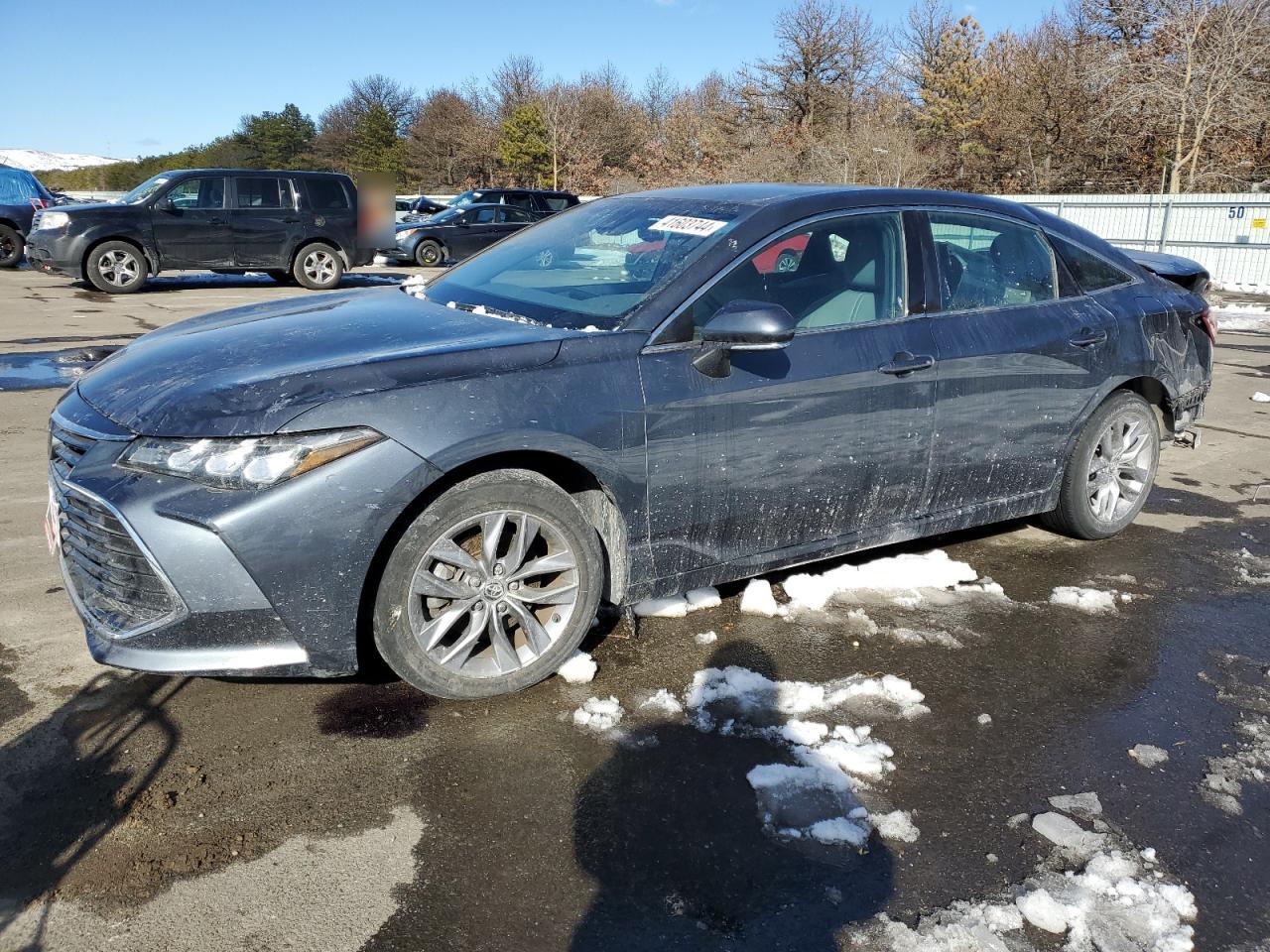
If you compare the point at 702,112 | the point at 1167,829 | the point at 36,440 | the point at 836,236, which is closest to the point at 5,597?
the point at 36,440

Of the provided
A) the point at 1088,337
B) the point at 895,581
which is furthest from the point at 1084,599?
the point at 1088,337

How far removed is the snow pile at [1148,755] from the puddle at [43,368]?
735 cm

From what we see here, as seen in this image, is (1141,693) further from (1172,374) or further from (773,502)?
(1172,374)

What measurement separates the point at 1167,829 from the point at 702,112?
48.3 m

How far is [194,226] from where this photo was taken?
51.0ft

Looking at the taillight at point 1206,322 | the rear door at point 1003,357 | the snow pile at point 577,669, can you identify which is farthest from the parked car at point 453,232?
the snow pile at point 577,669

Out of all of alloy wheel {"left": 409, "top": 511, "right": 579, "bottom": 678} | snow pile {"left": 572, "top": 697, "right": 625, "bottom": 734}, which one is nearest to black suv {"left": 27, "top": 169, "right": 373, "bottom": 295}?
alloy wheel {"left": 409, "top": 511, "right": 579, "bottom": 678}

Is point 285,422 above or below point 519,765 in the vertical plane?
above

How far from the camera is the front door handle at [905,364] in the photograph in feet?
12.8

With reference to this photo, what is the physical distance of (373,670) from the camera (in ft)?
11.5

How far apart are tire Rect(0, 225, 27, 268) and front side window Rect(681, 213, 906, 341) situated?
19789 mm

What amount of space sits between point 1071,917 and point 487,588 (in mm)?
1833

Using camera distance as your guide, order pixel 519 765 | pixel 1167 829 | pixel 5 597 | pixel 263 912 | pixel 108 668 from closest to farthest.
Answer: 1. pixel 263 912
2. pixel 1167 829
3. pixel 519 765
4. pixel 108 668
5. pixel 5 597

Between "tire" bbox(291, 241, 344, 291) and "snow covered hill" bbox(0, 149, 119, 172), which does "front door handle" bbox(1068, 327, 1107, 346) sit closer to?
"tire" bbox(291, 241, 344, 291)
